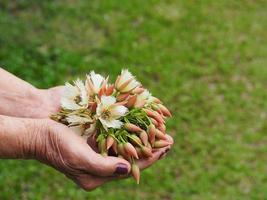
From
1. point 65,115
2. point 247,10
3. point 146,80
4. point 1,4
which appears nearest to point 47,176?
point 146,80

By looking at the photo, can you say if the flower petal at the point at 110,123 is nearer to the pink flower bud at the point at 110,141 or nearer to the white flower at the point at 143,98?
the pink flower bud at the point at 110,141

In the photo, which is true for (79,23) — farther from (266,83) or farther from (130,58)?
(266,83)

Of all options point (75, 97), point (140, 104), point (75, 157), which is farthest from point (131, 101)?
point (75, 157)

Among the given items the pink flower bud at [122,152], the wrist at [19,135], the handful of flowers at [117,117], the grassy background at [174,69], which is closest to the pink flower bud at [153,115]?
the handful of flowers at [117,117]

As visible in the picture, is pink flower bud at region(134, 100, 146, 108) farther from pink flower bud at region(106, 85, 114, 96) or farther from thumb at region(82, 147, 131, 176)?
thumb at region(82, 147, 131, 176)

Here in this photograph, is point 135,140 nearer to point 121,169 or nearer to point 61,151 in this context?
point 121,169

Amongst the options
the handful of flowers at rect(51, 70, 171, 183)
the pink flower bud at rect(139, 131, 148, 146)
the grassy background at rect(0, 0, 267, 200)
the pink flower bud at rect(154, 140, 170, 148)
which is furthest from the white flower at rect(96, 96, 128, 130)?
the grassy background at rect(0, 0, 267, 200)

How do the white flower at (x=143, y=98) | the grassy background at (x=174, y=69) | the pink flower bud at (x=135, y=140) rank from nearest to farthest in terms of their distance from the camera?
the pink flower bud at (x=135, y=140)
the white flower at (x=143, y=98)
the grassy background at (x=174, y=69)
